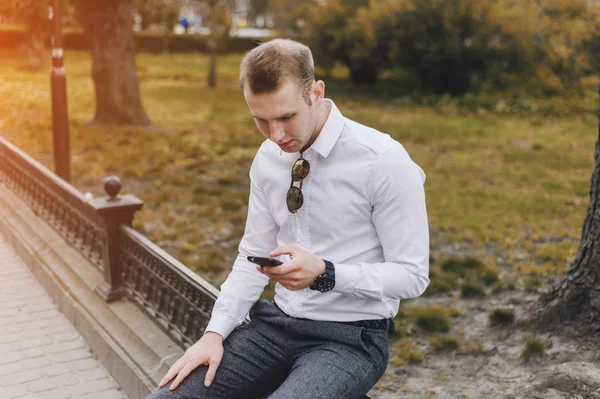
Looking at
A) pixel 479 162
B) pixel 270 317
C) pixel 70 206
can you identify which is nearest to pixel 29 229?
pixel 70 206

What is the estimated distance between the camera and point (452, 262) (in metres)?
6.08

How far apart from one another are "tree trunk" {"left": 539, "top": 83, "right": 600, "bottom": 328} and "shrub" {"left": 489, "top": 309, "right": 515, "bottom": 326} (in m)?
0.42

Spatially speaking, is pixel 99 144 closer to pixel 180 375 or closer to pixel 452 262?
pixel 452 262

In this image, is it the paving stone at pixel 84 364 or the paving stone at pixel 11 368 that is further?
the paving stone at pixel 84 364

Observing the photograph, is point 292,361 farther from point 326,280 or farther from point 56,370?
point 56,370

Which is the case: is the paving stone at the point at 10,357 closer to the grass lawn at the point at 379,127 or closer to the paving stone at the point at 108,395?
the paving stone at the point at 108,395

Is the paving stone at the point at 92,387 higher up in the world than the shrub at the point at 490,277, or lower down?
lower down

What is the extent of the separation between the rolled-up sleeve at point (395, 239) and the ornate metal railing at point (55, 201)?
2.92 metres

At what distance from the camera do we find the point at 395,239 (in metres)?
2.39

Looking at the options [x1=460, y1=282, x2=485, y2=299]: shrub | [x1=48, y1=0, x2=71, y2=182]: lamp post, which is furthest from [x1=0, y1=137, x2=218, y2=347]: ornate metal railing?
[x1=460, y1=282, x2=485, y2=299]: shrub

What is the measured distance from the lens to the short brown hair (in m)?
2.31

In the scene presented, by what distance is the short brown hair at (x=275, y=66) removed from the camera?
231 centimetres

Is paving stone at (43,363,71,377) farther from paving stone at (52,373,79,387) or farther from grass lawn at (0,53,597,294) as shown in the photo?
grass lawn at (0,53,597,294)

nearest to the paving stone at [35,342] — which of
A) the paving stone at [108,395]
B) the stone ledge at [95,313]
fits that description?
the stone ledge at [95,313]
